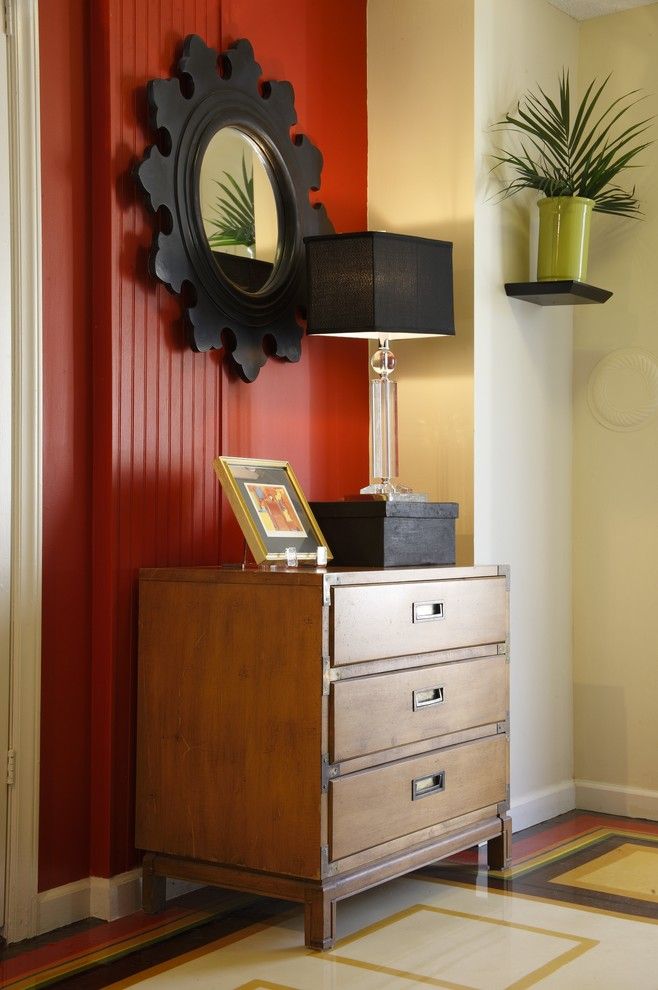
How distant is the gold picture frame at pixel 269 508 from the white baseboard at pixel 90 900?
806 millimetres

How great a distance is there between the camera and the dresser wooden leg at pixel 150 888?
2729 millimetres

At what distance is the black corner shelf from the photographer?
3.46m

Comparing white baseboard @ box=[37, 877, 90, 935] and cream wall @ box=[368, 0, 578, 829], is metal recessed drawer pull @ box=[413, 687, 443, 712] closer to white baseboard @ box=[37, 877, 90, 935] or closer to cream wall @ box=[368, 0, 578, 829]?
cream wall @ box=[368, 0, 578, 829]

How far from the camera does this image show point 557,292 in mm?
3467

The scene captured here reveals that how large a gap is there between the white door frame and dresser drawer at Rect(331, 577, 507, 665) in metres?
0.67

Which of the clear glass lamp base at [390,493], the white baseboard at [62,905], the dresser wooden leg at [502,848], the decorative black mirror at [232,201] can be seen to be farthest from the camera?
the dresser wooden leg at [502,848]

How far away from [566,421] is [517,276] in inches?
21.7

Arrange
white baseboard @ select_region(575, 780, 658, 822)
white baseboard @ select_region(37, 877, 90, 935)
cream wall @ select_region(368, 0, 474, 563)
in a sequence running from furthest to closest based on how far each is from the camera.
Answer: white baseboard @ select_region(575, 780, 658, 822), cream wall @ select_region(368, 0, 474, 563), white baseboard @ select_region(37, 877, 90, 935)

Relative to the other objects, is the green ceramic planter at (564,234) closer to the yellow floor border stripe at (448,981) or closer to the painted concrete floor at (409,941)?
the painted concrete floor at (409,941)

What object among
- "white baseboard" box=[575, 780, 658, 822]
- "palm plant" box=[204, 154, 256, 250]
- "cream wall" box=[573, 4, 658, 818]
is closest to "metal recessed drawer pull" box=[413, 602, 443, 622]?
"palm plant" box=[204, 154, 256, 250]

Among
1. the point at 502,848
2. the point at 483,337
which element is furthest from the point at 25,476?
the point at 502,848

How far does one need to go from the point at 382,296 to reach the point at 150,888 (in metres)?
1.54

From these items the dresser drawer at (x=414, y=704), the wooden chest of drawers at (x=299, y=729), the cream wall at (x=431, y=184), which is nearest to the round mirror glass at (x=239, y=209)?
the cream wall at (x=431, y=184)

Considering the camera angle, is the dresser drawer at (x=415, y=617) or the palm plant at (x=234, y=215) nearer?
the dresser drawer at (x=415, y=617)
